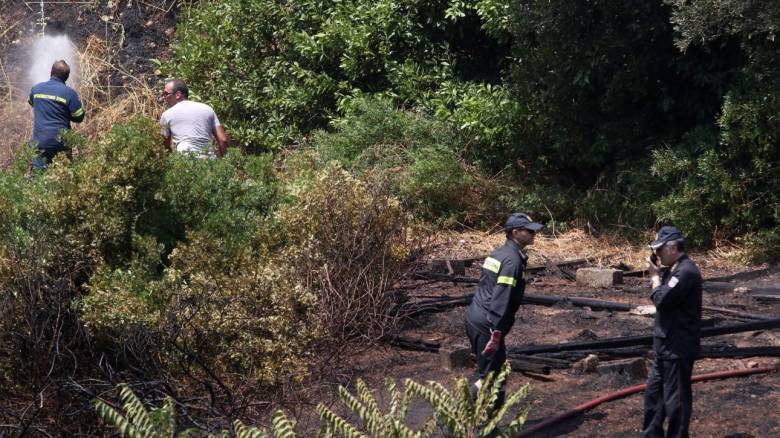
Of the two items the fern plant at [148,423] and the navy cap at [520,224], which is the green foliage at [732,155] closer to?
the navy cap at [520,224]

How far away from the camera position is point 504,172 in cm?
1469

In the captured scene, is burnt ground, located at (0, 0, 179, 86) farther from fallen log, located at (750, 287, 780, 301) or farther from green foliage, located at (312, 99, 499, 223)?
fallen log, located at (750, 287, 780, 301)

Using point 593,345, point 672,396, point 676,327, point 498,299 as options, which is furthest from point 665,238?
point 593,345

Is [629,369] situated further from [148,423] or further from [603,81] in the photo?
[603,81]

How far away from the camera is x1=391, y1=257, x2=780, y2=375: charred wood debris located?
8516mm

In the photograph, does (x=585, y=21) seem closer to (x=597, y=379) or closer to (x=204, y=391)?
(x=597, y=379)

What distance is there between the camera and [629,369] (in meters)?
8.05

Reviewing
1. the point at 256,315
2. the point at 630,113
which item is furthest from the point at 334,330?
the point at 630,113

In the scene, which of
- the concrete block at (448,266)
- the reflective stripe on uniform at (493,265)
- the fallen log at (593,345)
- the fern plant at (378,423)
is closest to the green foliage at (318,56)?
the concrete block at (448,266)

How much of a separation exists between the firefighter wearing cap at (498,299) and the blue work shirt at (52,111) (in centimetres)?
588

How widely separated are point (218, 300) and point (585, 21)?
7366 mm

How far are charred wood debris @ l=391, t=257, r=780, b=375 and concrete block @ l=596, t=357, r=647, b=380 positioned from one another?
13.8 inches

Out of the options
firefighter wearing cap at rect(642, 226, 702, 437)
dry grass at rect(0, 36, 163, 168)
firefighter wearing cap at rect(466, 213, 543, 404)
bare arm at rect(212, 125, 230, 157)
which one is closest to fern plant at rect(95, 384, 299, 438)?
firefighter wearing cap at rect(466, 213, 543, 404)

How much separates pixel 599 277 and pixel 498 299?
4819 millimetres
